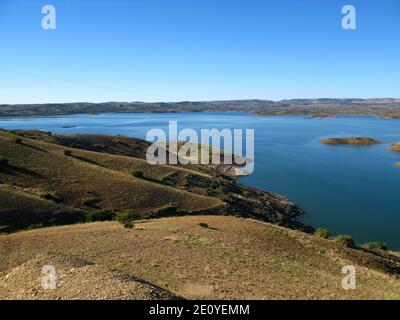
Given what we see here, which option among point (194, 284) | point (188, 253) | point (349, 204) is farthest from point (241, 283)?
point (349, 204)

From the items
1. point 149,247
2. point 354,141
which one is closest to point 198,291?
point 149,247

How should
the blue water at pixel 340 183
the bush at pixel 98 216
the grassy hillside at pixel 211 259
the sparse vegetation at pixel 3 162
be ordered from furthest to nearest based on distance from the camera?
1. the blue water at pixel 340 183
2. the sparse vegetation at pixel 3 162
3. the bush at pixel 98 216
4. the grassy hillside at pixel 211 259

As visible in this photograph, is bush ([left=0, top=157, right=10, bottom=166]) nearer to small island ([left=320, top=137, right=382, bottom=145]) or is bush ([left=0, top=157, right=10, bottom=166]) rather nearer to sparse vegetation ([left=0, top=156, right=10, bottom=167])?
sparse vegetation ([left=0, top=156, right=10, bottom=167])

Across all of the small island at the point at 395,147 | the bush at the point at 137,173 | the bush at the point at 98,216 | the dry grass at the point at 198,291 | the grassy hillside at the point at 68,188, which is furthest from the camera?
the small island at the point at 395,147

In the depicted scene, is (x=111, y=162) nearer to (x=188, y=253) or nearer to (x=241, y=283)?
(x=188, y=253)

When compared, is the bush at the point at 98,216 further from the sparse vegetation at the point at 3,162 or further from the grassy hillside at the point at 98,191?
the sparse vegetation at the point at 3,162

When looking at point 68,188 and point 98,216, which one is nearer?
point 98,216

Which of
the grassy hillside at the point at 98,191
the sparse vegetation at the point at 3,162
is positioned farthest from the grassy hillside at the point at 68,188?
the sparse vegetation at the point at 3,162

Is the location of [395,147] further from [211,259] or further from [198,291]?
[198,291]

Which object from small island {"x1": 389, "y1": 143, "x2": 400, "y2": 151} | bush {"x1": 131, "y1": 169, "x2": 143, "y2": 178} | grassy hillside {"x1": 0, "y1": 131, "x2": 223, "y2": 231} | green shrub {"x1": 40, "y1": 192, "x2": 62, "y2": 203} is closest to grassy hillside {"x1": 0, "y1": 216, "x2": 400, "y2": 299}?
grassy hillside {"x1": 0, "y1": 131, "x2": 223, "y2": 231}
